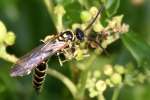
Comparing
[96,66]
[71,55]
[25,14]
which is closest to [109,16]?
[71,55]

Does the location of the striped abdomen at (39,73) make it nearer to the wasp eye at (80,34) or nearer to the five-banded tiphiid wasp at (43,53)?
the five-banded tiphiid wasp at (43,53)

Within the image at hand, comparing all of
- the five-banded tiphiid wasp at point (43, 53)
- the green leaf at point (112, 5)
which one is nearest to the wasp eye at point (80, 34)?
the five-banded tiphiid wasp at point (43, 53)

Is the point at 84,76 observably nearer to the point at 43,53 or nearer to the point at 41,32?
the point at 43,53

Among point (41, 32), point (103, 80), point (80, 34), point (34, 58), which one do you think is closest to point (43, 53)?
point (34, 58)

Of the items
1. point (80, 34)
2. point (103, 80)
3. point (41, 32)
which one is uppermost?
point (41, 32)

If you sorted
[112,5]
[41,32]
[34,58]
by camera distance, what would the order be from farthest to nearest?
1. [41,32]
2. [112,5]
3. [34,58]

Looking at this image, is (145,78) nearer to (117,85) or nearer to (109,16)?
(117,85)

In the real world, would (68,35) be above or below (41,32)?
below

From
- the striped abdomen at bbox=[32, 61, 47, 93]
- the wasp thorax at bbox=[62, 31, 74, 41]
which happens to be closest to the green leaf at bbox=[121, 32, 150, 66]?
the wasp thorax at bbox=[62, 31, 74, 41]
